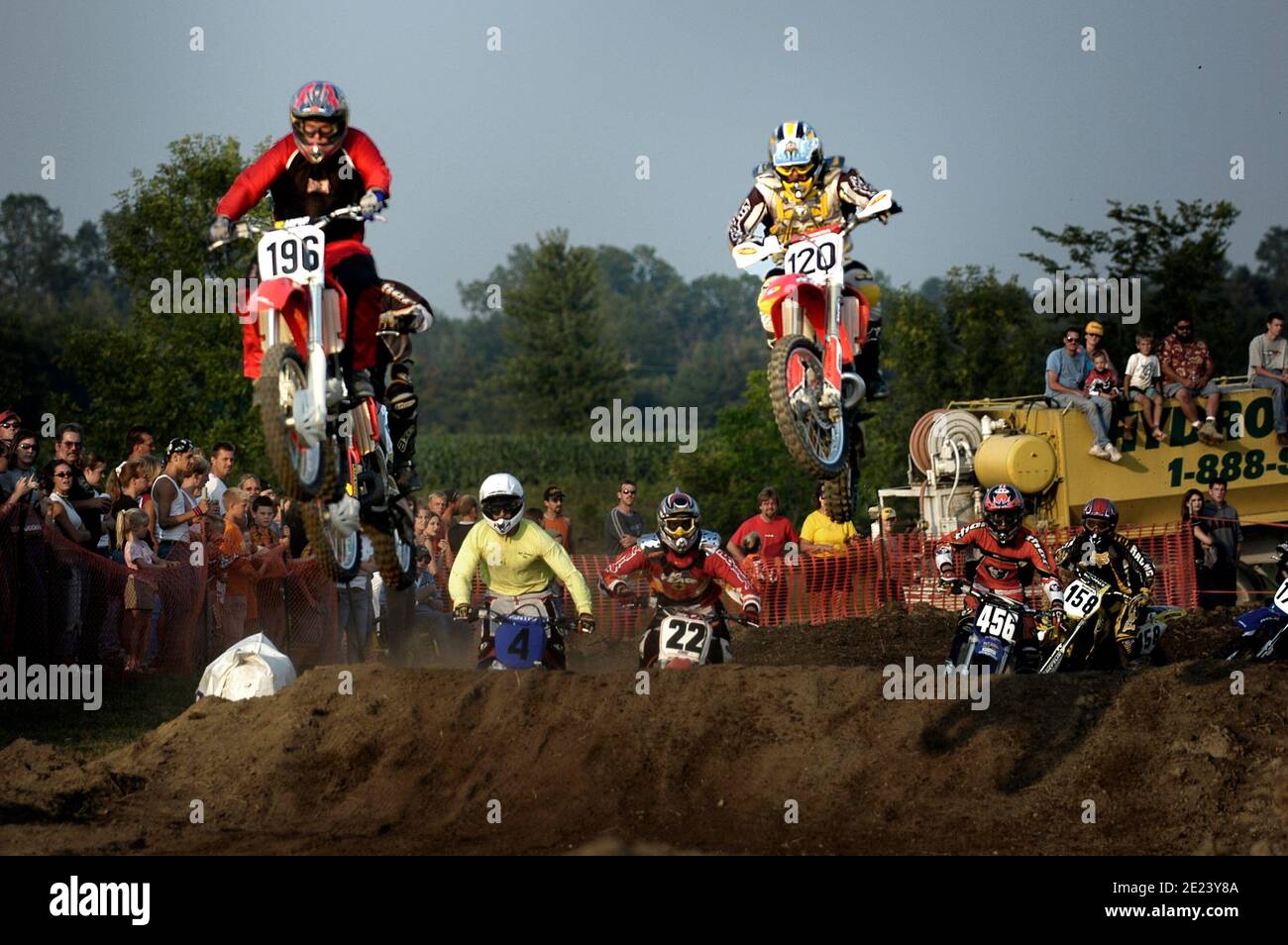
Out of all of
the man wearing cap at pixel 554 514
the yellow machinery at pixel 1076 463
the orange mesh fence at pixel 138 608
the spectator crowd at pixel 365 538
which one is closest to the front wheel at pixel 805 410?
the spectator crowd at pixel 365 538

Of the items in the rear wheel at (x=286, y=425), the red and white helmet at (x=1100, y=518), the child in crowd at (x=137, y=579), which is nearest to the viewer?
the rear wheel at (x=286, y=425)

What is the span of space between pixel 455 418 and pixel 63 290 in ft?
96.2

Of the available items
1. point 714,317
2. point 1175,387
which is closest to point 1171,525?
point 1175,387

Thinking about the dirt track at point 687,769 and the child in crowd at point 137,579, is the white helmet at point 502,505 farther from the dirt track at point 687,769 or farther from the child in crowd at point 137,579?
the child in crowd at point 137,579

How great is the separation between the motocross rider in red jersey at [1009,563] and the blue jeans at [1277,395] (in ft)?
31.2

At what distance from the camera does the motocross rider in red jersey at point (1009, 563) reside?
1513 cm

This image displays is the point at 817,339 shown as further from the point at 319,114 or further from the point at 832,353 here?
the point at 319,114

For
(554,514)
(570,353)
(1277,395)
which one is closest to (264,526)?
(554,514)

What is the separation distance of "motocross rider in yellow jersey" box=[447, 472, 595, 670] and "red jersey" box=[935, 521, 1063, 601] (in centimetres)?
365

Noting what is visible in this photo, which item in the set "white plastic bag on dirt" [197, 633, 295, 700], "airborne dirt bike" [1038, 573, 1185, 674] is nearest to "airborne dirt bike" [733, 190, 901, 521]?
"airborne dirt bike" [1038, 573, 1185, 674]

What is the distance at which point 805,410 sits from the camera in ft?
35.4

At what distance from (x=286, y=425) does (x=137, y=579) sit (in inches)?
255

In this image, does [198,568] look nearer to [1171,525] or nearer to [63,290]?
[1171,525]

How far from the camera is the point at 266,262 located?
9445mm
